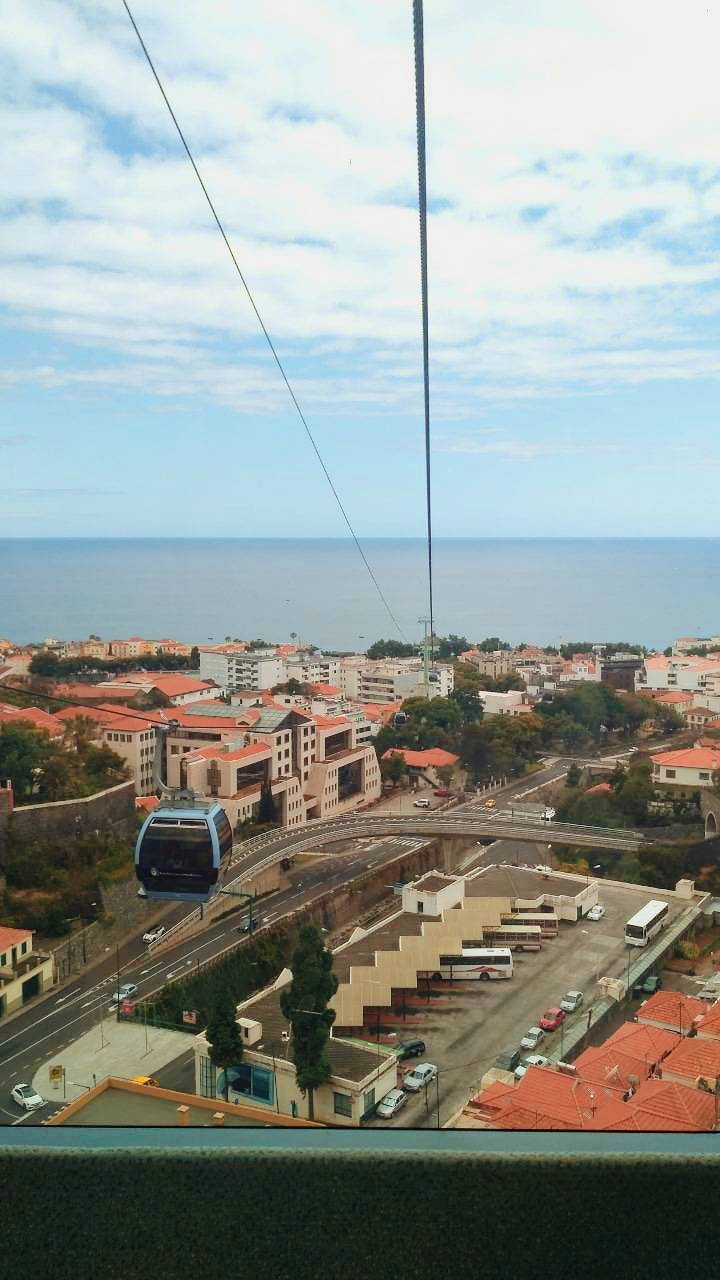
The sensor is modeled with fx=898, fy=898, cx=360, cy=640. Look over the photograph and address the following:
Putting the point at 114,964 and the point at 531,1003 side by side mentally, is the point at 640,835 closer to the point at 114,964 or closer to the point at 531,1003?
the point at 531,1003

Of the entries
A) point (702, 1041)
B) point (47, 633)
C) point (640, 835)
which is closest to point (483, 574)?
point (47, 633)

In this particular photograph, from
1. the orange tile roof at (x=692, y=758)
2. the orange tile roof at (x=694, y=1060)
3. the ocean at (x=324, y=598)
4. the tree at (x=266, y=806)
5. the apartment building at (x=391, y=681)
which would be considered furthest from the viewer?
the ocean at (x=324, y=598)

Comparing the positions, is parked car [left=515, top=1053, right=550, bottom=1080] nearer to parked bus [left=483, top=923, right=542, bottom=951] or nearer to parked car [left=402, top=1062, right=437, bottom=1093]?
parked car [left=402, top=1062, right=437, bottom=1093]

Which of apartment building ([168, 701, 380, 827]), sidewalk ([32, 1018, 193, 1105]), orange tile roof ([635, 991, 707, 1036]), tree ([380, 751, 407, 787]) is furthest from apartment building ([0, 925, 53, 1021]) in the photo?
tree ([380, 751, 407, 787])

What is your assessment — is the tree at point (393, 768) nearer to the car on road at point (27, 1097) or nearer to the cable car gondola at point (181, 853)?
the car on road at point (27, 1097)

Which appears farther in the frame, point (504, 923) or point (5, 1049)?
point (504, 923)

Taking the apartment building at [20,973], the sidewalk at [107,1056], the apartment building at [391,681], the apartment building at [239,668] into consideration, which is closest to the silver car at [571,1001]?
the sidewalk at [107,1056]
